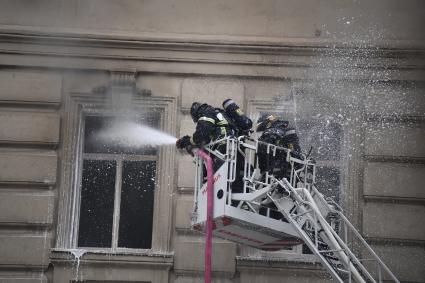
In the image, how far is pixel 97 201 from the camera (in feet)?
35.0

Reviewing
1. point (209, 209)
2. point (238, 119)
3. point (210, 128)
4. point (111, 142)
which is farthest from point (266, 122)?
point (111, 142)

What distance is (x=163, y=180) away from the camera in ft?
34.2

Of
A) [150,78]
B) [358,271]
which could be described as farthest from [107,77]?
[358,271]

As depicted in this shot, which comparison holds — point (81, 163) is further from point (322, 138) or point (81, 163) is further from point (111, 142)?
point (322, 138)

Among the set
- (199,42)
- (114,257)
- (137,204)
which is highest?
(199,42)

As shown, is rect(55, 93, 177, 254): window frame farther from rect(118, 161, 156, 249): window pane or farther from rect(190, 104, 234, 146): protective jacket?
rect(190, 104, 234, 146): protective jacket

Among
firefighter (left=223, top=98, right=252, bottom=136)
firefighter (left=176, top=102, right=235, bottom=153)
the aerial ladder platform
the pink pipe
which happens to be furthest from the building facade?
the pink pipe

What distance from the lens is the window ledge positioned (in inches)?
398

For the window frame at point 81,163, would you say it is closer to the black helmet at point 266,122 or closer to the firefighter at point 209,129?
the firefighter at point 209,129

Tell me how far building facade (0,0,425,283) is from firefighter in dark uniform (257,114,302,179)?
7.51ft

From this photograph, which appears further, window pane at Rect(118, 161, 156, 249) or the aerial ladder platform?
window pane at Rect(118, 161, 156, 249)

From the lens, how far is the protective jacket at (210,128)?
8.06 m

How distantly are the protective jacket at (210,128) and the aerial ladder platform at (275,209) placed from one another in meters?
0.12

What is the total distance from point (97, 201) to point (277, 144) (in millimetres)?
3683
